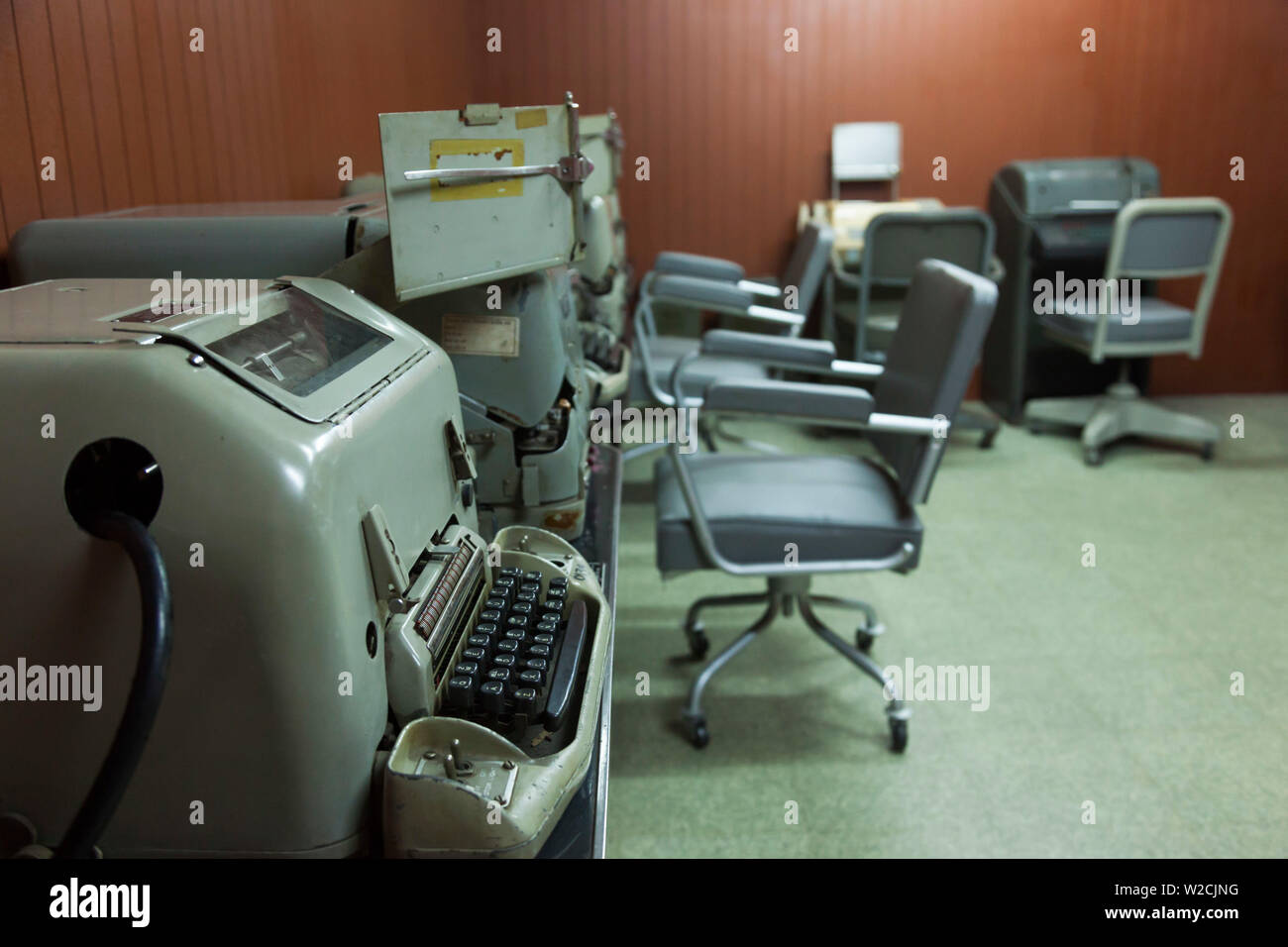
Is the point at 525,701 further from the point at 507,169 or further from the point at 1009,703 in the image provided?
the point at 1009,703

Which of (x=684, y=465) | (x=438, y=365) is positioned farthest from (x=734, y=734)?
(x=438, y=365)

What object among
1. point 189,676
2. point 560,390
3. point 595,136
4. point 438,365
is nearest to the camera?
point 189,676

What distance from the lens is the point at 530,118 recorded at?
134 centimetres

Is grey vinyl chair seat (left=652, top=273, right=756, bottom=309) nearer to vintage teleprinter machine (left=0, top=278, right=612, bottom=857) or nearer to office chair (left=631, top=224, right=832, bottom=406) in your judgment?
office chair (left=631, top=224, right=832, bottom=406)

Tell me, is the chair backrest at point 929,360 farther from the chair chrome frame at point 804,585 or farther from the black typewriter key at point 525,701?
the black typewriter key at point 525,701

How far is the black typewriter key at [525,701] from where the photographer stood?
0.94m

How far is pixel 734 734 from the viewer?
2279mm

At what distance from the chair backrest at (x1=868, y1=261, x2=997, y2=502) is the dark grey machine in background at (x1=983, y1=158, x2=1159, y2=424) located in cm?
241

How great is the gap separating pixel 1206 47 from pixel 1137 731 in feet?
12.2

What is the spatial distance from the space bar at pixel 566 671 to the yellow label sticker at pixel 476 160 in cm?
52

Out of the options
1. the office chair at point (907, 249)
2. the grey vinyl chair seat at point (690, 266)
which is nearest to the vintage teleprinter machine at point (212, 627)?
the grey vinyl chair seat at point (690, 266)

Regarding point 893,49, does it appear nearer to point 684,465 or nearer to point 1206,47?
point 1206,47

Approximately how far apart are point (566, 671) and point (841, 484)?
1.33m

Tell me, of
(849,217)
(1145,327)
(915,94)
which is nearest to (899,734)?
(1145,327)
